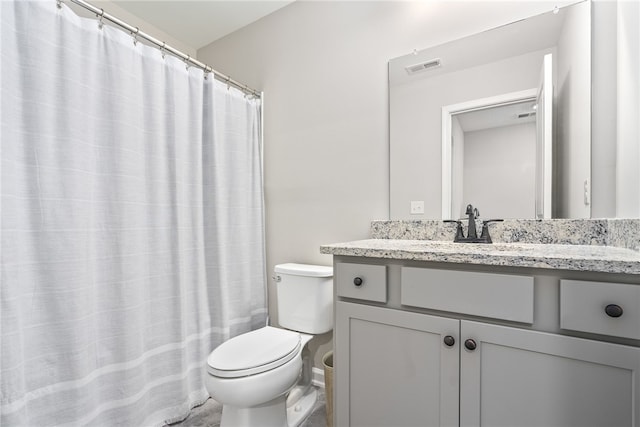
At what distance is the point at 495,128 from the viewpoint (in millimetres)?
1447

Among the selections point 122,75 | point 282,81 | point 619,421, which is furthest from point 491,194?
point 122,75

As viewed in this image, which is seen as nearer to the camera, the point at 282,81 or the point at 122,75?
the point at 122,75

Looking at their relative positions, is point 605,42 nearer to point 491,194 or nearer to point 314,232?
point 491,194

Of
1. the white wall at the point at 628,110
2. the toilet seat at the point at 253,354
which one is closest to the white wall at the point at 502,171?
the white wall at the point at 628,110

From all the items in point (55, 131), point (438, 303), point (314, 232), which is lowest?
point (438, 303)

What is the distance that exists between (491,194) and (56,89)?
191 centimetres

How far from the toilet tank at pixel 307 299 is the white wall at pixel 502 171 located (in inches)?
33.9

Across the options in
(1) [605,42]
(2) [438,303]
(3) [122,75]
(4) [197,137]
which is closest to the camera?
(2) [438,303]

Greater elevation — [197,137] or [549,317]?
[197,137]

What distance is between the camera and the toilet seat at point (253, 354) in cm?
127

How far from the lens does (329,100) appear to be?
1.91m

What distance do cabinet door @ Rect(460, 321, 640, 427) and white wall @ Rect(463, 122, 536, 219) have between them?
69 cm

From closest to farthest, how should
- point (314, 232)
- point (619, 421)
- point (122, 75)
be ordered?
point (619, 421), point (122, 75), point (314, 232)

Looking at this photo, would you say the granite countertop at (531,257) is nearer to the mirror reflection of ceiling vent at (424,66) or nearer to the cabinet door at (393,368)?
the cabinet door at (393,368)
